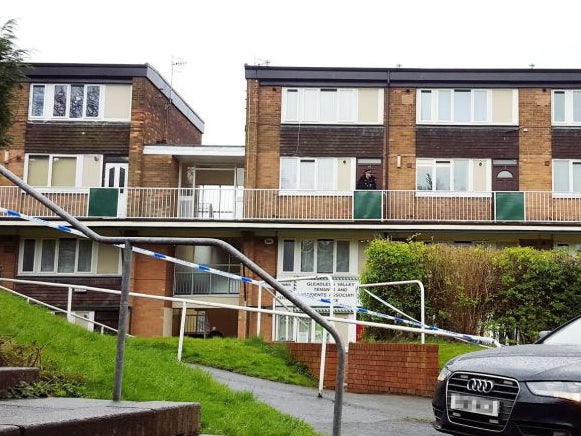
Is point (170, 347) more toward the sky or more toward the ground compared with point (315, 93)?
more toward the ground

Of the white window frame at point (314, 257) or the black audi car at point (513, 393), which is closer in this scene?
the black audi car at point (513, 393)

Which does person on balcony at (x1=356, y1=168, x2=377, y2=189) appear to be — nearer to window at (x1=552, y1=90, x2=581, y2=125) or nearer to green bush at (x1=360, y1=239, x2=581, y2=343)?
window at (x1=552, y1=90, x2=581, y2=125)

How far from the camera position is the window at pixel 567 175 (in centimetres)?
2673

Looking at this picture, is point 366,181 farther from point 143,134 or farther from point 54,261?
point 54,261

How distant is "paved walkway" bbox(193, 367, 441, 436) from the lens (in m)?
Result: 8.03

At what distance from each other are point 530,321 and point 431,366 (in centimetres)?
526

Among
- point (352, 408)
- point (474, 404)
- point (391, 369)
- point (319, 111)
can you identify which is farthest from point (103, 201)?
point (474, 404)

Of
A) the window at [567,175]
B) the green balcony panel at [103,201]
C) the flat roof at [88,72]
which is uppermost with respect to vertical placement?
the flat roof at [88,72]

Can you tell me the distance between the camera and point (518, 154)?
26.9m

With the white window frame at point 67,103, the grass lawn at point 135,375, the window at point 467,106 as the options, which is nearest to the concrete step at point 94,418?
the grass lawn at point 135,375

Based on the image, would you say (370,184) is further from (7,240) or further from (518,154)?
(7,240)

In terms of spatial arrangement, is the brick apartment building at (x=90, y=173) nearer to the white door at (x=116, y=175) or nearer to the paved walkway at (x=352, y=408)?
the white door at (x=116, y=175)

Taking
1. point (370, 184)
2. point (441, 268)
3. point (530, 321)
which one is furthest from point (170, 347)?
point (370, 184)

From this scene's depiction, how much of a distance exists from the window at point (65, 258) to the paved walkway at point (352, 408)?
53.8ft
